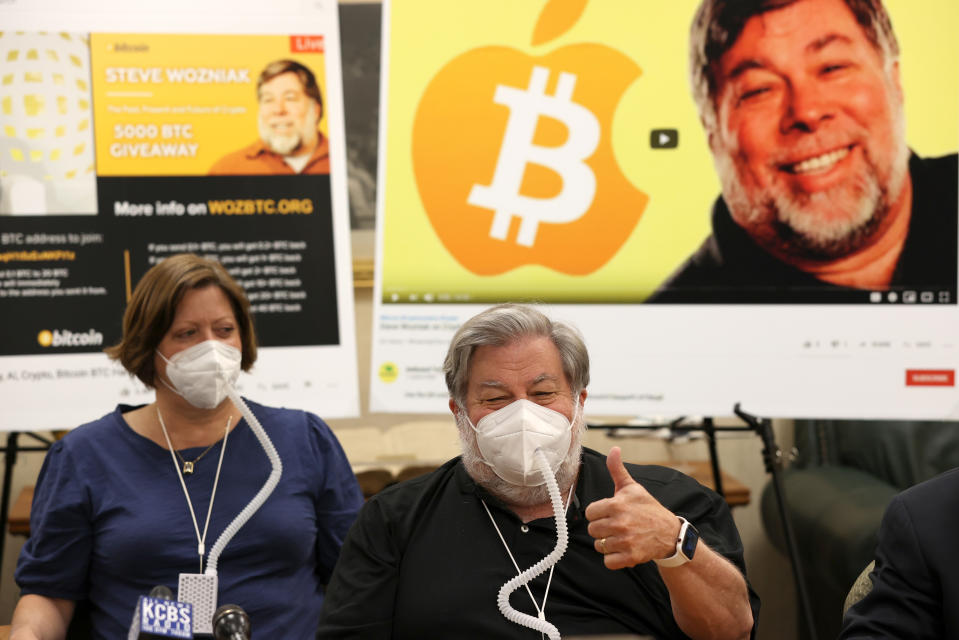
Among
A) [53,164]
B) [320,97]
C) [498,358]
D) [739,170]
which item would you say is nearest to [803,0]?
[739,170]

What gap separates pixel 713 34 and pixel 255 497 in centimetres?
190

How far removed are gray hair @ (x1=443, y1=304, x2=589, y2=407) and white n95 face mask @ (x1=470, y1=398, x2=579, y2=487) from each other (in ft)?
0.35

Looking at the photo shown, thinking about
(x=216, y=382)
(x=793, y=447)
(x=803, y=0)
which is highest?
(x=803, y=0)

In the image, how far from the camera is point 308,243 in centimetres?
299

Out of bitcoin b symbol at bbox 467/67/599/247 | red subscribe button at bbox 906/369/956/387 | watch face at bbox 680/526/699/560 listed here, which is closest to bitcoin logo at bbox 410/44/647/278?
bitcoin b symbol at bbox 467/67/599/247

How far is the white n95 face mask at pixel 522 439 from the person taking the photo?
5.59ft

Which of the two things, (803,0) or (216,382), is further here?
(803,0)

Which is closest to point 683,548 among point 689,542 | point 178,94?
point 689,542

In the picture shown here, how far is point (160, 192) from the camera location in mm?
2924

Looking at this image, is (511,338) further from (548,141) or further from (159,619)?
(548,141)

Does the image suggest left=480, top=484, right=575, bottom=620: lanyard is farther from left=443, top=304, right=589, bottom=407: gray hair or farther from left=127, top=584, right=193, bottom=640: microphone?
left=127, top=584, right=193, bottom=640: microphone

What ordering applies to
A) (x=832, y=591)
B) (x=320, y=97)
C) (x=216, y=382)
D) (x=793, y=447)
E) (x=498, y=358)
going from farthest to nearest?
(x=793, y=447) < (x=832, y=591) < (x=320, y=97) < (x=216, y=382) < (x=498, y=358)

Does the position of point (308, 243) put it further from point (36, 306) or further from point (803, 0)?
point (803, 0)

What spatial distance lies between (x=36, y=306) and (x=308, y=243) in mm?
842
